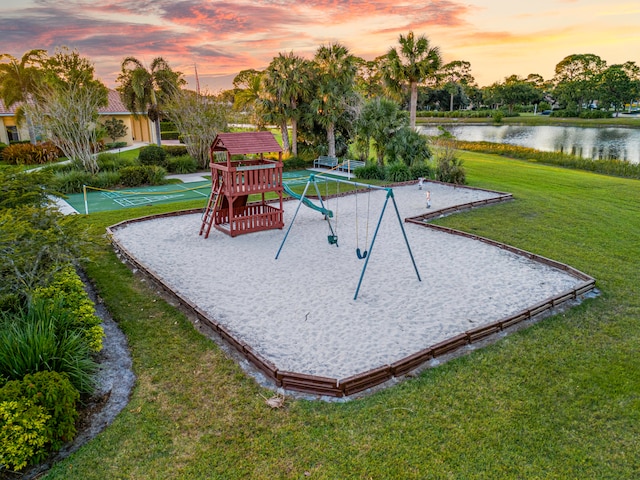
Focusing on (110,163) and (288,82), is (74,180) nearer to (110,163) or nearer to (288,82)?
(110,163)

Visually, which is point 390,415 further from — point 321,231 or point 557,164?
point 557,164

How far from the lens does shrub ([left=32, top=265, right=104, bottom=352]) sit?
6.85 metres

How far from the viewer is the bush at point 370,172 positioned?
2316 centimetres

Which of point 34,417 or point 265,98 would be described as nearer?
point 34,417

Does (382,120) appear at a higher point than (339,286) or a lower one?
higher

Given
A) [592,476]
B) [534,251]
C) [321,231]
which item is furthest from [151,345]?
[534,251]

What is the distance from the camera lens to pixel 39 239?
761 cm

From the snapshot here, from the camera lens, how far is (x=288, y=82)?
2766 cm

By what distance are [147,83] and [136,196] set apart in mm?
19857

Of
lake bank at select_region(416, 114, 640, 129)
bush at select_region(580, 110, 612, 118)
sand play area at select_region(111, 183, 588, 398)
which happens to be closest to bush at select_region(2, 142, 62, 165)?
sand play area at select_region(111, 183, 588, 398)

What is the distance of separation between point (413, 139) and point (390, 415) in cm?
1919

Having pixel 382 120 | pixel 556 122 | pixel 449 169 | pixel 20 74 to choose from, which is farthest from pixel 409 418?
pixel 556 122

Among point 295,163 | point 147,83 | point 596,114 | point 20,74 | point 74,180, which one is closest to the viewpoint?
point 74,180

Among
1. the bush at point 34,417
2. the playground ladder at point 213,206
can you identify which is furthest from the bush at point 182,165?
the bush at point 34,417
